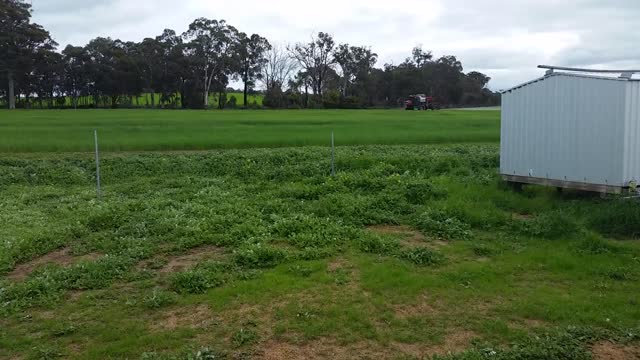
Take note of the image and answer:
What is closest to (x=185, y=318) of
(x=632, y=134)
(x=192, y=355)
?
(x=192, y=355)

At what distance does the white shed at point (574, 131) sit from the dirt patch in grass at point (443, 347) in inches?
278

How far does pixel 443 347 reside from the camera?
5.96m

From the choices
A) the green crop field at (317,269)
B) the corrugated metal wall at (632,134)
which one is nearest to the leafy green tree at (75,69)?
the green crop field at (317,269)

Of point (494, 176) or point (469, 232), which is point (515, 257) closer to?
point (469, 232)

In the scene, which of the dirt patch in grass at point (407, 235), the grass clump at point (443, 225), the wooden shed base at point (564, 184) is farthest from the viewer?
the wooden shed base at point (564, 184)

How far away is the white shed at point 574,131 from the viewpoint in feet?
38.1

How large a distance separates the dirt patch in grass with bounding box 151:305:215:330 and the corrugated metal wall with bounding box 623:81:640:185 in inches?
337

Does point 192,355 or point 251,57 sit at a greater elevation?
point 251,57

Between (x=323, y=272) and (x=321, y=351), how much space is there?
2.31m

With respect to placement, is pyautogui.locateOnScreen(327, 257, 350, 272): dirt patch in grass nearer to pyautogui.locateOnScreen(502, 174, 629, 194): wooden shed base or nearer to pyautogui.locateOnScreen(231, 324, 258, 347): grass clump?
pyautogui.locateOnScreen(231, 324, 258, 347): grass clump

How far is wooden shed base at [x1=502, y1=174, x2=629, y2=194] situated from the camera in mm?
11781

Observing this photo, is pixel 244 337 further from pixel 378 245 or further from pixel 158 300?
pixel 378 245

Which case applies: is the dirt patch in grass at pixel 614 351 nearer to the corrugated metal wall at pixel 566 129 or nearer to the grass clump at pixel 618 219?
the grass clump at pixel 618 219

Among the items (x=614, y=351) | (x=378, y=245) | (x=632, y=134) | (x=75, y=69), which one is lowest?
(x=614, y=351)
